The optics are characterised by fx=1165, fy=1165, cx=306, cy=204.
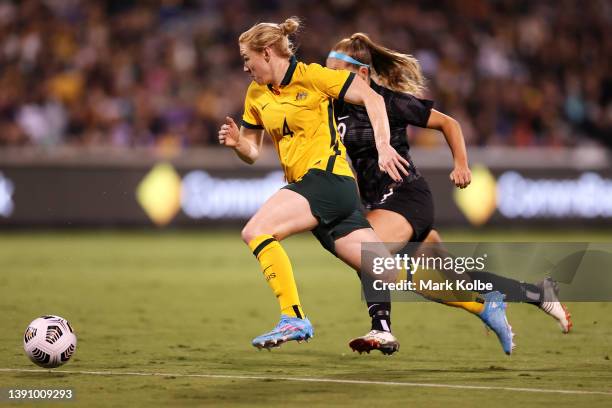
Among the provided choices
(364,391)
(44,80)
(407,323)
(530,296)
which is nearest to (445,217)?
(44,80)

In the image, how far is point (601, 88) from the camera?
20.8 m

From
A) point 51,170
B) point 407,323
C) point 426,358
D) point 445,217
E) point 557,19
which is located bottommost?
point 426,358

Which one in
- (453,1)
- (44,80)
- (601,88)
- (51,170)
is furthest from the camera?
(453,1)

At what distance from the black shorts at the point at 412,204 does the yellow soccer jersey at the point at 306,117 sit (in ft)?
1.70

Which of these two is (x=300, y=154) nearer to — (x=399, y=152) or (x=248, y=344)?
(x=399, y=152)

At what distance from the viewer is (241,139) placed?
7.48 m

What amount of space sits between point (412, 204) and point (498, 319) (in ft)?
3.05

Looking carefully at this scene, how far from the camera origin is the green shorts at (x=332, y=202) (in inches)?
278

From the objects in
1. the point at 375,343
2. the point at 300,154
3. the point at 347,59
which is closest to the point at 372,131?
the point at 347,59

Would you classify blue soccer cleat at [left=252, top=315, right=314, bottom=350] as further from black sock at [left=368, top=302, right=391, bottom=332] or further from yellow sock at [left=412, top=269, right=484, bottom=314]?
yellow sock at [left=412, top=269, right=484, bottom=314]

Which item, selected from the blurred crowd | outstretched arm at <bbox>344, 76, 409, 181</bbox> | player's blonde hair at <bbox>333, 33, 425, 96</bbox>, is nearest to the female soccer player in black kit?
player's blonde hair at <bbox>333, 33, 425, 96</bbox>

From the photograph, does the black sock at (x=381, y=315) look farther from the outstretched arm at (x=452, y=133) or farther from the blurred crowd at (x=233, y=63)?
the blurred crowd at (x=233, y=63)

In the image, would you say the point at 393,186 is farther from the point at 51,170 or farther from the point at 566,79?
the point at 566,79

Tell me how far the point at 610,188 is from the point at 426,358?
39.2ft
